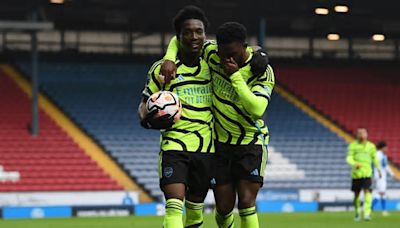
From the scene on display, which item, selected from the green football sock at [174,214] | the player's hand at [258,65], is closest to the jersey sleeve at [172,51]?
the player's hand at [258,65]

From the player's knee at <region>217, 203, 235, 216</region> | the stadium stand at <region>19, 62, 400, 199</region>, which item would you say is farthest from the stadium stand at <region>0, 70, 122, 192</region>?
the player's knee at <region>217, 203, 235, 216</region>

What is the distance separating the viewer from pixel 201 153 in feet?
30.2

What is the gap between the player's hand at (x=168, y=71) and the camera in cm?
902

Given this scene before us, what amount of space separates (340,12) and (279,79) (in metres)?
6.34

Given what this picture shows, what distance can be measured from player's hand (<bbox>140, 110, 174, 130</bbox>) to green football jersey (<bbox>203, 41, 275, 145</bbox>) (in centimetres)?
63

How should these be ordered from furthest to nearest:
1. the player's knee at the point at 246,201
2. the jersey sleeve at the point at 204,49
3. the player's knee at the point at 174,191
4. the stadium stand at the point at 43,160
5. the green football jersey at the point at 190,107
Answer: the stadium stand at the point at 43,160 → the player's knee at the point at 246,201 → the jersey sleeve at the point at 204,49 → the green football jersey at the point at 190,107 → the player's knee at the point at 174,191

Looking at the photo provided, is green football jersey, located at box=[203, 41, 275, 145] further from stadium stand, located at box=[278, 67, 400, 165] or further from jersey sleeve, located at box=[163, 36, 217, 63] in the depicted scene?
stadium stand, located at box=[278, 67, 400, 165]

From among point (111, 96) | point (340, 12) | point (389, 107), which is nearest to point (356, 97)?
point (389, 107)

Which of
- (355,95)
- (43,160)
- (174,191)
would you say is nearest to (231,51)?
(174,191)

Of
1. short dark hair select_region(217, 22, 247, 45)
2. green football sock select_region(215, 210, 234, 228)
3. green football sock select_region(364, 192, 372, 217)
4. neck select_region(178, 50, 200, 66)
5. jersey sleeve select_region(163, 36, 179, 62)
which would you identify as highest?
short dark hair select_region(217, 22, 247, 45)

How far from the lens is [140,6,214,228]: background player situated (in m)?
9.02

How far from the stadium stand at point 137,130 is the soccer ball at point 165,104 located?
19388 mm

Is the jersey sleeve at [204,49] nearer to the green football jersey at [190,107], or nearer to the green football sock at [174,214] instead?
the green football jersey at [190,107]

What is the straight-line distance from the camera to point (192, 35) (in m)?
9.03
